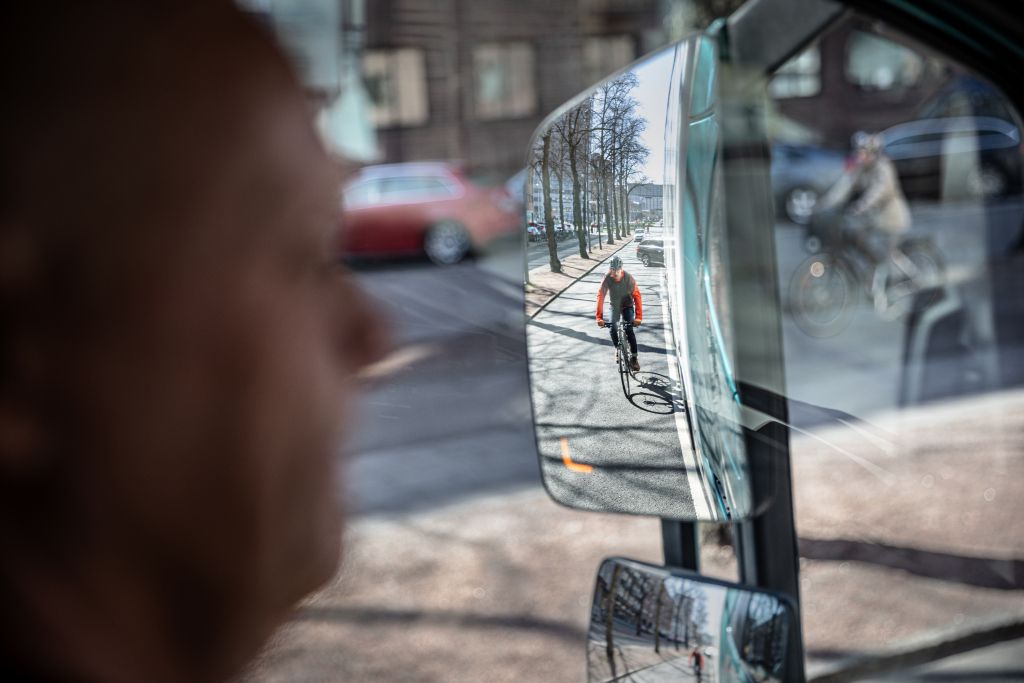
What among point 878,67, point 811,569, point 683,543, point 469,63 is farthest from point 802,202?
point 683,543

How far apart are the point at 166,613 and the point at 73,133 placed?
238 millimetres

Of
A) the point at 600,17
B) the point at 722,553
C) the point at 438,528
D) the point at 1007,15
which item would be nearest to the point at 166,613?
the point at 1007,15

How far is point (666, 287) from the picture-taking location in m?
0.91

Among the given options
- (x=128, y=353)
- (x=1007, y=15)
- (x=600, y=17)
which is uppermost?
(x=600, y=17)

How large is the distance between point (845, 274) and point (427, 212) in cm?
323

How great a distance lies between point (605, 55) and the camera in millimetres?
3385

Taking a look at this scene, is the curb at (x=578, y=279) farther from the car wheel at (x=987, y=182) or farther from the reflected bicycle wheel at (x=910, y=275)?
the reflected bicycle wheel at (x=910, y=275)

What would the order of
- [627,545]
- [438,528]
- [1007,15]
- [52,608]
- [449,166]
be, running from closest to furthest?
[52,608], [1007,15], [627,545], [438,528], [449,166]

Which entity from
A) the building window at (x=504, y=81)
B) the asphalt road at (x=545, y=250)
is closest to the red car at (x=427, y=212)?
the building window at (x=504, y=81)

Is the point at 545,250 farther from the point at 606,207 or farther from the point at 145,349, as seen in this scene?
the point at 145,349

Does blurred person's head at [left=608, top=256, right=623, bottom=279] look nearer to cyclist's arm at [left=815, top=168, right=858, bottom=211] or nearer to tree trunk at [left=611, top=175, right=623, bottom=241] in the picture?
tree trunk at [left=611, top=175, right=623, bottom=241]

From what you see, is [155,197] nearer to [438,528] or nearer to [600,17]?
[438,528]

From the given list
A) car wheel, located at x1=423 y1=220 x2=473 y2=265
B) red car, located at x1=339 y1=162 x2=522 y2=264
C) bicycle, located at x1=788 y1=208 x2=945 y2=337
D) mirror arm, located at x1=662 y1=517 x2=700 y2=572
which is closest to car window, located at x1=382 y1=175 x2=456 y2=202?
red car, located at x1=339 y1=162 x2=522 y2=264

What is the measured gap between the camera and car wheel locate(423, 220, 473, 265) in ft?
9.00
